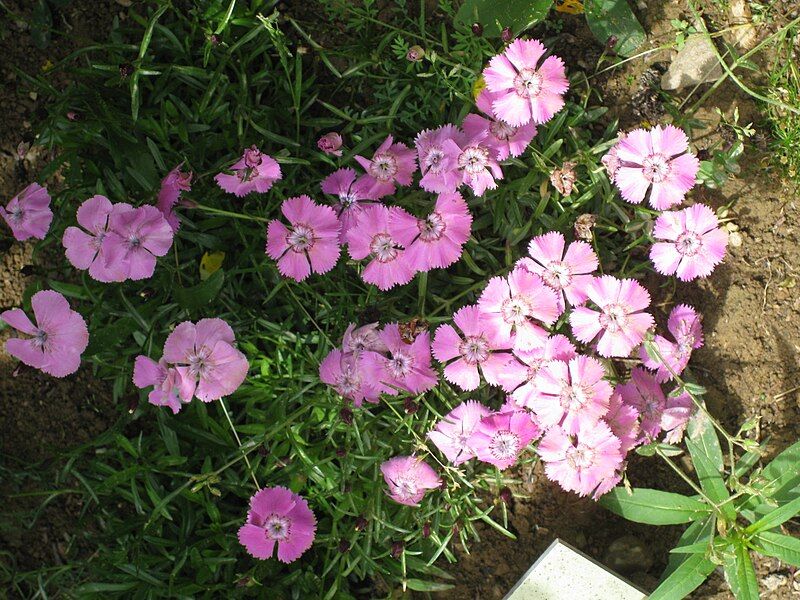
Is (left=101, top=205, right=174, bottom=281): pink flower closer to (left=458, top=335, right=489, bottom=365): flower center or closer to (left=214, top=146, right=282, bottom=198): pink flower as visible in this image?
(left=214, top=146, right=282, bottom=198): pink flower

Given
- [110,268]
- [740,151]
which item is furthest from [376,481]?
[740,151]

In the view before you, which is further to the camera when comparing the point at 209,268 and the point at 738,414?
the point at 738,414

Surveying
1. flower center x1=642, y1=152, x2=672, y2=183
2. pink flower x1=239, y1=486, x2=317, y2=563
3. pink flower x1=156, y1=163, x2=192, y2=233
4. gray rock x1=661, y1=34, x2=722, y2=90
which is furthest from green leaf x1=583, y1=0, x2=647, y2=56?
pink flower x1=239, y1=486, x2=317, y2=563

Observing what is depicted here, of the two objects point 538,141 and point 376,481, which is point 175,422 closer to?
point 376,481

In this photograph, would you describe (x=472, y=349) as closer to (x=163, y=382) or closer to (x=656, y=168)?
(x=656, y=168)

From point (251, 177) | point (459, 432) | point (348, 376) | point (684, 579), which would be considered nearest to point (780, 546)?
point (684, 579)

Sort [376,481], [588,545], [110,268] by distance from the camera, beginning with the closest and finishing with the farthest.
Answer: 1. [110,268]
2. [376,481]
3. [588,545]

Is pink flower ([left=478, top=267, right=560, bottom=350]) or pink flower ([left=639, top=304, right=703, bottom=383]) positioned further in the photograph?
pink flower ([left=639, top=304, right=703, bottom=383])
